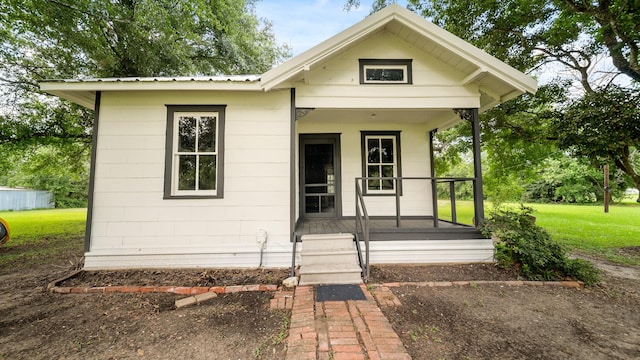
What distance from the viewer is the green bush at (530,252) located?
378 cm

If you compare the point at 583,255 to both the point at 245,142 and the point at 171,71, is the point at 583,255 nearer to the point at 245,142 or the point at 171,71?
the point at 245,142

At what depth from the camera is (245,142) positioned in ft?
14.4

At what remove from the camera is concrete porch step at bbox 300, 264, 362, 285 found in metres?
3.61

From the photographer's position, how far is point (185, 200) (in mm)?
4270

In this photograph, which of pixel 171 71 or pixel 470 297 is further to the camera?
pixel 171 71

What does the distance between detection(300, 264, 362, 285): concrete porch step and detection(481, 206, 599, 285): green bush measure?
247 centimetres

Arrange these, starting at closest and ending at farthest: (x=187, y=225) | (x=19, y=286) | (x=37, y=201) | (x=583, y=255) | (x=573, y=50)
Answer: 1. (x=19, y=286)
2. (x=187, y=225)
3. (x=583, y=255)
4. (x=573, y=50)
5. (x=37, y=201)

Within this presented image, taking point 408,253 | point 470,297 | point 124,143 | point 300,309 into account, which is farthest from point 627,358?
point 124,143

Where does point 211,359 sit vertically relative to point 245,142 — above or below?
below

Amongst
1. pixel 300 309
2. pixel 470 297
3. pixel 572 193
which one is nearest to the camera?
pixel 300 309

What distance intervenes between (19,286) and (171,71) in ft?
23.3

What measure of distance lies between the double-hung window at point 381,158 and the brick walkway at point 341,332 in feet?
12.1

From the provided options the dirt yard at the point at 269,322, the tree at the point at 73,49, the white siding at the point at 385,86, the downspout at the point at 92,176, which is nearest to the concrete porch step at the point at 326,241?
the dirt yard at the point at 269,322

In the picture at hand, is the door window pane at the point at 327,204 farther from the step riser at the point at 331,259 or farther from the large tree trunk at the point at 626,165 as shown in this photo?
the large tree trunk at the point at 626,165
